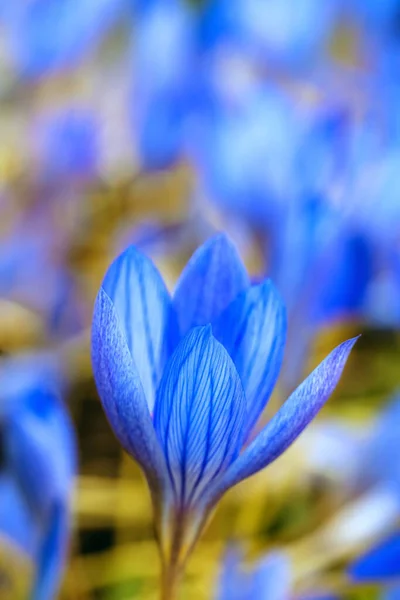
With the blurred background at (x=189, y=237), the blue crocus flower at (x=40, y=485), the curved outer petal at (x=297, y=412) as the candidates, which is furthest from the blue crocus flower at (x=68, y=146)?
the curved outer petal at (x=297, y=412)

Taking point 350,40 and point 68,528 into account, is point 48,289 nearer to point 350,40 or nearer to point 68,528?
point 68,528

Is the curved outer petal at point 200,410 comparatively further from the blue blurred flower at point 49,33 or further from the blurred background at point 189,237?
the blue blurred flower at point 49,33

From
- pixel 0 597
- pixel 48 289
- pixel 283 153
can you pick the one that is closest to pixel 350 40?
pixel 283 153

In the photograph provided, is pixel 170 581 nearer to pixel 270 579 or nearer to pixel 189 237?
pixel 270 579

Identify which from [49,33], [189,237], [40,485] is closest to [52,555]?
[40,485]

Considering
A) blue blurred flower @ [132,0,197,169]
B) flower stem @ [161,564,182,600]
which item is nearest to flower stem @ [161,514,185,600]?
flower stem @ [161,564,182,600]

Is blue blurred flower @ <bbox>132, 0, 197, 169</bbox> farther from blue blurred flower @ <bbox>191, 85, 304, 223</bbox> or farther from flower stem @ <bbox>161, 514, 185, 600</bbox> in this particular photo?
flower stem @ <bbox>161, 514, 185, 600</bbox>

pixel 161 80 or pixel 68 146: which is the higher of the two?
pixel 161 80
